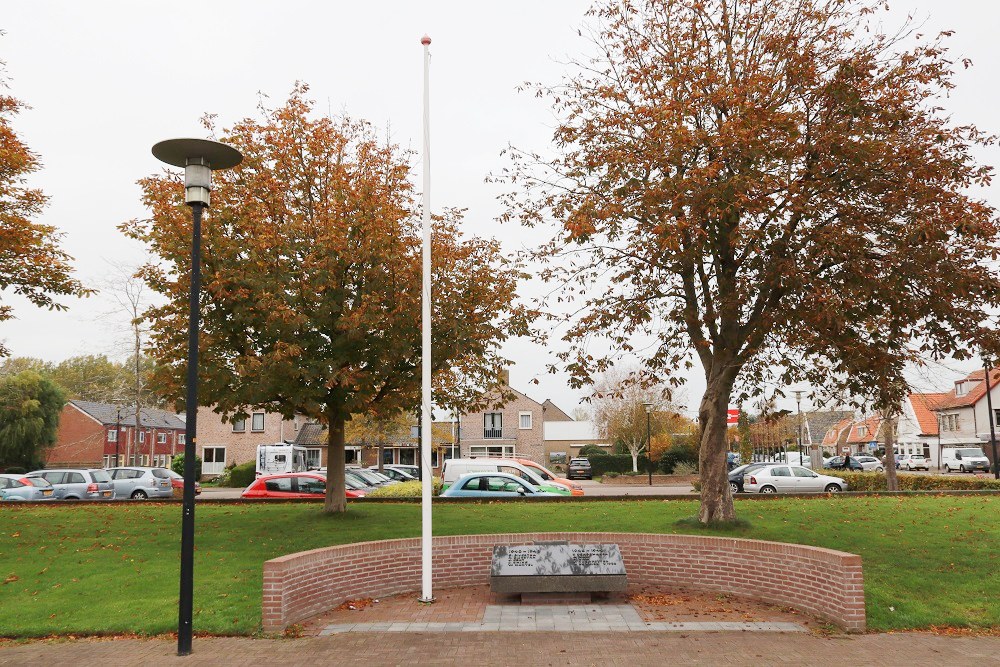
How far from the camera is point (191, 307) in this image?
28.6 ft

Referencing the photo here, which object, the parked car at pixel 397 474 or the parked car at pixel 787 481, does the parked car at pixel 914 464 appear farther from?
the parked car at pixel 397 474

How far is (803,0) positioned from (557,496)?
12.9m

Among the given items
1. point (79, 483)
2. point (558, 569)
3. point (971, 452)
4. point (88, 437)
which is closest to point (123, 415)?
point (88, 437)

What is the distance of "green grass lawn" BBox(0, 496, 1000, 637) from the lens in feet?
32.6

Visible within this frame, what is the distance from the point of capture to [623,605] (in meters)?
10.8

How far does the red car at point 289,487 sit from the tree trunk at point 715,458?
12164mm

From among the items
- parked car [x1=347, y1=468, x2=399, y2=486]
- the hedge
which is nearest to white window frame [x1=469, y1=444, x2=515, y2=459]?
parked car [x1=347, y1=468, x2=399, y2=486]

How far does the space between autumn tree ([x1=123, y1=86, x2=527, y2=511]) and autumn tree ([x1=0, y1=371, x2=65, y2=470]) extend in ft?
135

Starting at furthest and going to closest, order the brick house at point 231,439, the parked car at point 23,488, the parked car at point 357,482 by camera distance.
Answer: the brick house at point 231,439
the parked car at point 357,482
the parked car at point 23,488

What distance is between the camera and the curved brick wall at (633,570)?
370 inches

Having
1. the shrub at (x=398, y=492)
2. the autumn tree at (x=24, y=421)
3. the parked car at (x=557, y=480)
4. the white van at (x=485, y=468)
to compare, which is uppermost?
the autumn tree at (x=24, y=421)

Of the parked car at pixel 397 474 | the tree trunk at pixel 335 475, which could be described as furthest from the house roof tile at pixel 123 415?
the tree trunk at pixel 335 475

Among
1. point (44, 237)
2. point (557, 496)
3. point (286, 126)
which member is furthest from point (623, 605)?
point (44, 237)

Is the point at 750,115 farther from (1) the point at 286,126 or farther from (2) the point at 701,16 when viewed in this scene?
(1) the point at 286,126
